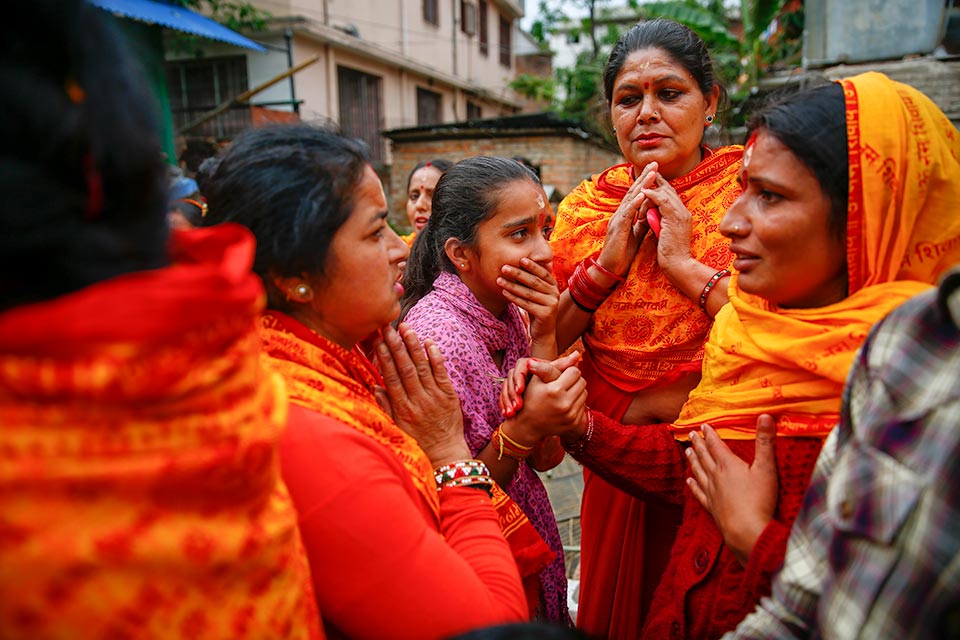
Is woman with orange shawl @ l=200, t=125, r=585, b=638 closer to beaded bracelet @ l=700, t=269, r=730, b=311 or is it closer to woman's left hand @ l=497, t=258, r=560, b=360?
woman's left hand @ l=497, t=258, r=560, b=360

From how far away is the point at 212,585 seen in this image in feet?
2.57

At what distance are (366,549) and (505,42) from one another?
25847 mm

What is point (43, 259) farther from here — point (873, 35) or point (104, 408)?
point (873, 35)

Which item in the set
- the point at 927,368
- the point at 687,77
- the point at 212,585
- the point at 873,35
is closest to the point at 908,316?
the point at 927,368

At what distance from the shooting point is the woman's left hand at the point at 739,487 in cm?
136

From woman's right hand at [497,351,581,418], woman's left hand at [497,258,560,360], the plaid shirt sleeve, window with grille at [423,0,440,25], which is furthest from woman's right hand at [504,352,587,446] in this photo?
window with grille at [423,0,440,25]

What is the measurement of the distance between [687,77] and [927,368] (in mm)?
1625

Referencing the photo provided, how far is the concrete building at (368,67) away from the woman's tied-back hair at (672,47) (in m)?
8.80

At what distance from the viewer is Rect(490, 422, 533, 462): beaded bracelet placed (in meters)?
1.80

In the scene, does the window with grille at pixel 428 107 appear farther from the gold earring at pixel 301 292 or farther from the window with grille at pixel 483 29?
the gold earring at pixel 301 292

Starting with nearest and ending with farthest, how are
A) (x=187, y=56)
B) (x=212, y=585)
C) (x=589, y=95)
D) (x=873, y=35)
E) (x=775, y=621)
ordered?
(x=212, y=585)
(x=775, y=621)
(x=873, y=35)
(x=187, y=56)
(x=589, y=95)

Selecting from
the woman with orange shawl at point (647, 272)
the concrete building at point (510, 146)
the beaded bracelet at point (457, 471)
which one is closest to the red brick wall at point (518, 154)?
the concrete building at point (510, 146)

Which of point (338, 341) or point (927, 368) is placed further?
point (338, 341)

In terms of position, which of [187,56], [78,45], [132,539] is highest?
[187,56]
